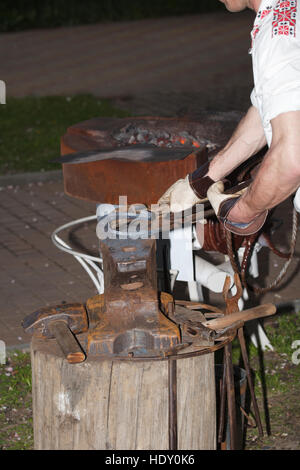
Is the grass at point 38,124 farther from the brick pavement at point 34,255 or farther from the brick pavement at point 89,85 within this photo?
the brick pavement at point 34,255

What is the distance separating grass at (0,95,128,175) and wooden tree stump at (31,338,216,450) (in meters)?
5.24

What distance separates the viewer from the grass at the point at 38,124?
794cm

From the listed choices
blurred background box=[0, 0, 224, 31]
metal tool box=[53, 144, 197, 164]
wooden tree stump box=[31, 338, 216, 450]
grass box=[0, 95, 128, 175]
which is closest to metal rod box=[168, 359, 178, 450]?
wooden tree stump box=[31, 338, 216, 450]

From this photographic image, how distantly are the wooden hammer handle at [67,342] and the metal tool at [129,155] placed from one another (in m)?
1.17

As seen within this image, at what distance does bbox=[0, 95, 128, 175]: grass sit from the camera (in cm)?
794

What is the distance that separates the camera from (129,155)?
3660mm

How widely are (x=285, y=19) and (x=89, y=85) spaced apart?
378 inches

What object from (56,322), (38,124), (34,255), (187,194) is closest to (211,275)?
(187,194)

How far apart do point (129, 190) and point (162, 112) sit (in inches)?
242

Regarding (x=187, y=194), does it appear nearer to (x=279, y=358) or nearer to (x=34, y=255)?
(x=279, y=358)

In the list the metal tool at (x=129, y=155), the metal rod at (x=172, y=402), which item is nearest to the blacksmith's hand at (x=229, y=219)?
the metal rod at (x=172, y=402)

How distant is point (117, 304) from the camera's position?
8.42 feet

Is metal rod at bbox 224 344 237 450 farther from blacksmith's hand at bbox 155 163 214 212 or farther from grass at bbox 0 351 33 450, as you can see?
grass at bbox 0 351 33 450

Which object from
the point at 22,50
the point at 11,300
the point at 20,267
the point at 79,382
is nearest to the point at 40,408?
the point at 79,382
